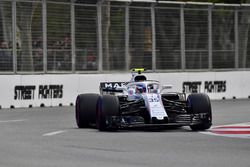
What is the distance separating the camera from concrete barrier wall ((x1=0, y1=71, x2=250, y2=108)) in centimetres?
2339

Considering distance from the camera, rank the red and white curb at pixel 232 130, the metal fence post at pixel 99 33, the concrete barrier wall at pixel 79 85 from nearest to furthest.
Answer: the red and white curb at pixel 232 130, the concrete barrier wall at pixel 79 85, the metal fence post at pixel 99 33

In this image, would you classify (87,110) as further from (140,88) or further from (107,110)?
(107,110)

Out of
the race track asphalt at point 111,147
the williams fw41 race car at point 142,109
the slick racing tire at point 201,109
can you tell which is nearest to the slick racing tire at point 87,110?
the williams fw41 race car at point 142,109

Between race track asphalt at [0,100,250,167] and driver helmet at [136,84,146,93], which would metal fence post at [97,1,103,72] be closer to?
race track asphalt at [0,100,250,167]

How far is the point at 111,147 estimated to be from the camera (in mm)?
12219

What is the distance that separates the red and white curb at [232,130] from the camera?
1462cm

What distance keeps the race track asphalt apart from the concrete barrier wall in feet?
18.4

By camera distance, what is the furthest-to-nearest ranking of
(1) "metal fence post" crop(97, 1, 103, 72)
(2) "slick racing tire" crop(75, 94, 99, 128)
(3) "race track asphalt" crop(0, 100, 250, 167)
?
(1) "metal fence post" crop(97, 1, 103, 72) → (2) "slick racing tire" crop(75, 94, 99, 128) → (3) "race track asphalt" crop(0, 100, 250, 167)

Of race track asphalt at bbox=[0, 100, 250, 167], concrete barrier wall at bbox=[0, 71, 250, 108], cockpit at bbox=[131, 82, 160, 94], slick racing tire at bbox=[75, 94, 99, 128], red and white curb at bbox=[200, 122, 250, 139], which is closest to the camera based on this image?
race track asphalt at bbox=[0, 100, 250, 167]

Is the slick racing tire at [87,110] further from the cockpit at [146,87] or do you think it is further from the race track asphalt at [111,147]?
the cockpit at [146,87]

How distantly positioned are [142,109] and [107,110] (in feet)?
2.70

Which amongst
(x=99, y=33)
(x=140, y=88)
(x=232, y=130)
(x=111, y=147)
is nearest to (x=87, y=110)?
(x=140, y=88)

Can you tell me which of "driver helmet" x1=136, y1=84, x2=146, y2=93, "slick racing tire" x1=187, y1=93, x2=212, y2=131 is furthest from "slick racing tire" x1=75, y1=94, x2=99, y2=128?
"slick racing tire" x1=187, y1=93, x2=212, y2=131

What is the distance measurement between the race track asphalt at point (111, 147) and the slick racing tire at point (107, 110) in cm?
22
